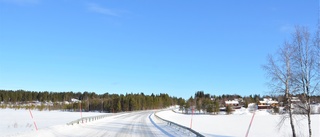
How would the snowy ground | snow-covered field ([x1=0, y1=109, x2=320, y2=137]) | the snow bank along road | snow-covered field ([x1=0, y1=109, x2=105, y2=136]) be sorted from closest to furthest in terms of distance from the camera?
the snow bank along road
snow-covered field ([x1=0, y1=109, x2=320, y2=137])
snow-covered field ([x1=0, y1=109, x2=105, y2=136])
the snowy ground

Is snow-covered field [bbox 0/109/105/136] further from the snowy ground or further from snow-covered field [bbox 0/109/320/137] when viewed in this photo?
the snowy ground

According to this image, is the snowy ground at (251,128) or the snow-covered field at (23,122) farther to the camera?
the snowy ground at (251,128)

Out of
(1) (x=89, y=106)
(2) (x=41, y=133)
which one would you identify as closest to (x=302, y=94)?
(2) (x=41, y=133)

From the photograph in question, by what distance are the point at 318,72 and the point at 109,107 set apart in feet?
452

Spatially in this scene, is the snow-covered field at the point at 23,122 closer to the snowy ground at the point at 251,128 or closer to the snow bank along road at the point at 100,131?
the snow bank along road at the point at 100,131

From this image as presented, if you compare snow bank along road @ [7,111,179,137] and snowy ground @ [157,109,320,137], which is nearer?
snow bank along road @ [7,111,179,137]

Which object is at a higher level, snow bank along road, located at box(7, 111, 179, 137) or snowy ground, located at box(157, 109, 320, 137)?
snow bank along road, located at box(7, 111, 179, 137)

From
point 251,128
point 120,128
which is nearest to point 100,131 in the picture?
point 120,128

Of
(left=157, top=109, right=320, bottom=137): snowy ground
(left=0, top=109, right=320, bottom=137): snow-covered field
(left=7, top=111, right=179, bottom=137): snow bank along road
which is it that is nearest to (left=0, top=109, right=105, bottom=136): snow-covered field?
(left=0, top=109, right=320, bottom=137): snow-covered field

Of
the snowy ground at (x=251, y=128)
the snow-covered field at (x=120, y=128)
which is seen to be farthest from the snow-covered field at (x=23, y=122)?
the snowy ground at (x=251, y=128)

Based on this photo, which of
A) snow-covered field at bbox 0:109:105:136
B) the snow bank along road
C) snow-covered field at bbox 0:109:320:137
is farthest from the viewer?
snow-covered field at bbox 0:109:105:136

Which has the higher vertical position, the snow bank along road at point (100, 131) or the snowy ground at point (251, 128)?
the snow bank along road at point (100, 131)

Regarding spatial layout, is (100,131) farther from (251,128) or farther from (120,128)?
(251,128)

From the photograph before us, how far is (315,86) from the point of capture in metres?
22.1
